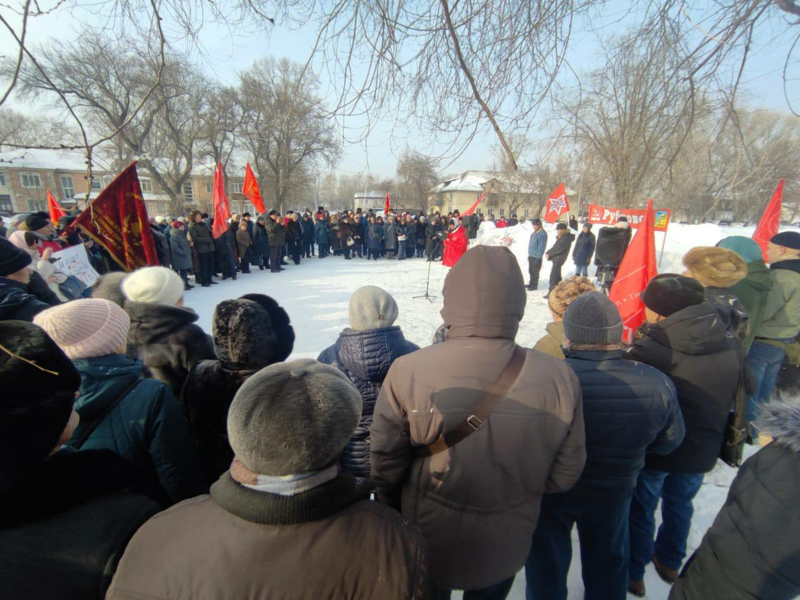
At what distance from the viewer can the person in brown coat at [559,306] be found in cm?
230

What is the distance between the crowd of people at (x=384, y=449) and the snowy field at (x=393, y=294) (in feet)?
2.34

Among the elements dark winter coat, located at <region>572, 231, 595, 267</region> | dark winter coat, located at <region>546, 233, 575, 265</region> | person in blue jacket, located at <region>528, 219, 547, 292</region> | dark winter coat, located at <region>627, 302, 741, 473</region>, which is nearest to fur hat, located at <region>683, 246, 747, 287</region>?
dark winter coat, located at <region>627, 302, 741, 473</region>

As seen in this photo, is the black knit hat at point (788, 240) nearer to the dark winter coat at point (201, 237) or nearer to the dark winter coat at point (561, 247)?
the dark winter coat at point (561, 247)

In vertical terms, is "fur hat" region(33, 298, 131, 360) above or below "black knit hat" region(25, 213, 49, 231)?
below

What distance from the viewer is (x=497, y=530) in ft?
4.74

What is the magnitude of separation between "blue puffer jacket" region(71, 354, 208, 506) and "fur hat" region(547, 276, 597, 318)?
7.34ft

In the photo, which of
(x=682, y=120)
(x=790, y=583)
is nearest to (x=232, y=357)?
(x=790, y=583)

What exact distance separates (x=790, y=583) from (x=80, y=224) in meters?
5.20

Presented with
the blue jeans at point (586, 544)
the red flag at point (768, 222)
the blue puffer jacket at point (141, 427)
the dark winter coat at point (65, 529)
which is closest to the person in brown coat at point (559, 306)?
the blue jeans at point (586, 544)

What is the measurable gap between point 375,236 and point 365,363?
43.7 feet

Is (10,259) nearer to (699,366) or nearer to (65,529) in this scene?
(65,529)

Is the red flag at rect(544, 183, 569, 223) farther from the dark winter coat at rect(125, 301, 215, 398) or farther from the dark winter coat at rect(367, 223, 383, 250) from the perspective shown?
the dark winter coat at rect(125, 301, 215, 398)

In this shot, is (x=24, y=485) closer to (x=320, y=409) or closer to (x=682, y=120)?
(x=320, y=409)

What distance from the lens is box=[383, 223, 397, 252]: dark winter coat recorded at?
596 inches
